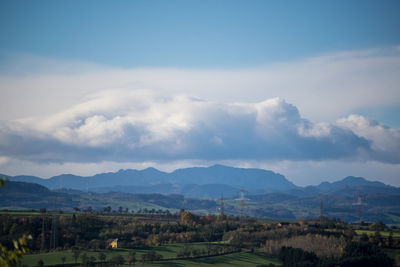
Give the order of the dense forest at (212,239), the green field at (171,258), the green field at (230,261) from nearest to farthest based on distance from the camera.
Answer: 1. the green field at (171,258)
2. the green field at (230,261)
3. the dense forest at (212,239)

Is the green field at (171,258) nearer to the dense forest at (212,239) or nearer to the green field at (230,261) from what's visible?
the green field at (230,261)

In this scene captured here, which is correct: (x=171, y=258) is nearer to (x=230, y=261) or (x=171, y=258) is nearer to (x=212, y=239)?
(x=230, y=261)

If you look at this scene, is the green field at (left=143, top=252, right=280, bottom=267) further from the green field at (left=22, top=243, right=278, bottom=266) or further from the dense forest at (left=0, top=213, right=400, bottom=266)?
the dense forest at (left=0, top=213, right=400, bottom=266)

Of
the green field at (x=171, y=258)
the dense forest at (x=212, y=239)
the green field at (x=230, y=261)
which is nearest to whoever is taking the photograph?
the green field at (x=171, y=258)

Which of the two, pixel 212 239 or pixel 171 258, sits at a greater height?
pixel 212 239

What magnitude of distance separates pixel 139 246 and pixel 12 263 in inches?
4359

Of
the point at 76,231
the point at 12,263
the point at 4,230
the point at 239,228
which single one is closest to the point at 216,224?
the point at 239,228

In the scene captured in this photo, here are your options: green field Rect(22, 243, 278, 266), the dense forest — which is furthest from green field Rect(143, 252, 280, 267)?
the dense forest

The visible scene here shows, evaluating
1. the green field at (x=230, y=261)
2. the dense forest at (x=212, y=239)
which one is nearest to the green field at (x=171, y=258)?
the green field at (x=230, y=261)

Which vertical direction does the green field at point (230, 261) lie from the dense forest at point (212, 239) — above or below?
below

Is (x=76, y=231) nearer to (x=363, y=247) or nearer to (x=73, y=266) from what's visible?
(x=73, y=266)

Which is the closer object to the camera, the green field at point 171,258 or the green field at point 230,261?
the green field at point 171,258

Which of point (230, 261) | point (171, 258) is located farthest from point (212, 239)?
point (171, 258)

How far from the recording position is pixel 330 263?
122 metres
